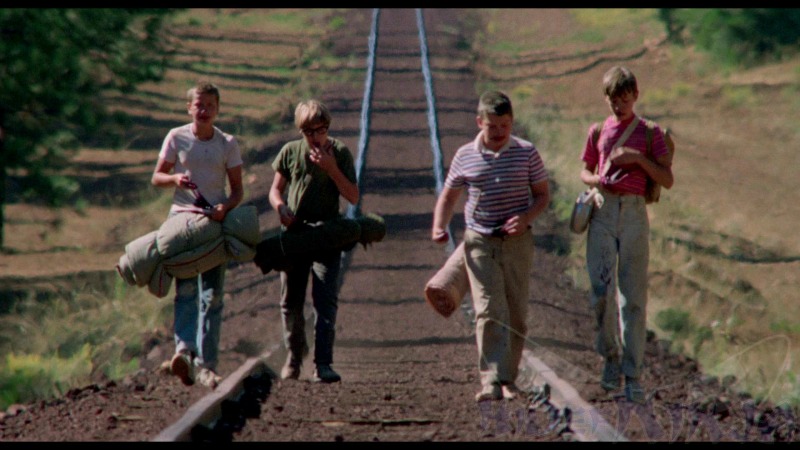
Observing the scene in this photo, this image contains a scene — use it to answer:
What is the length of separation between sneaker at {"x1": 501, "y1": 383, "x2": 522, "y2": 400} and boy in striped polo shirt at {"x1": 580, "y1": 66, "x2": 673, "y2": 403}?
1.89 feet

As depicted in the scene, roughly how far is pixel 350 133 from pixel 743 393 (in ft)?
41.8

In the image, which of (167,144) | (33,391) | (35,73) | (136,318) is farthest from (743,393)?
(35,73)

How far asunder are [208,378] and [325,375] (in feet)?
2.88

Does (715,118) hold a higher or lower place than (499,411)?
higher

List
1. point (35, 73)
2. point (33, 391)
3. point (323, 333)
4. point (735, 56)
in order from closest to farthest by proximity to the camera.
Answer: point (323, 333) → point (33, 391) → point (35, 73) → point (735, 56)

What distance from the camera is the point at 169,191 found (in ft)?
65.4

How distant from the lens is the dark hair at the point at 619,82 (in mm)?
7645

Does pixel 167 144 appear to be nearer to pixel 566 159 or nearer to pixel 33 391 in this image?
pixel 33 391

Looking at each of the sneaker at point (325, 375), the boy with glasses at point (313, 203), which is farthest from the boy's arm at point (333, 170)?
the sneaker at point (325, 375)

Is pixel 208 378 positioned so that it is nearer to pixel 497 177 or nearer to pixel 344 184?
pixel 344 184

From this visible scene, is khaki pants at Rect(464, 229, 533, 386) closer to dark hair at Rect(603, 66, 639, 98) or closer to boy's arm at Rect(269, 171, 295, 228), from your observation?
dark hair at Rect(603, 66, 639, 98)

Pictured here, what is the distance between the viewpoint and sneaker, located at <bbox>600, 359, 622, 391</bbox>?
8009 mm

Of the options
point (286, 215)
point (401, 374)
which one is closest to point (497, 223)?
point (286, 215)

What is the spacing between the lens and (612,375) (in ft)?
26.3
